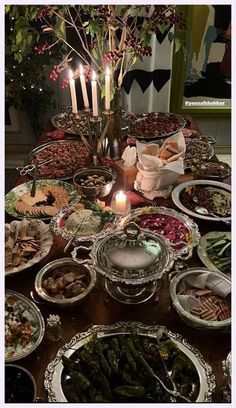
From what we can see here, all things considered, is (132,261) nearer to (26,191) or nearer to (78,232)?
(78,232)

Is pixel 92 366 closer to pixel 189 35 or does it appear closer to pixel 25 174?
pixel 25 174

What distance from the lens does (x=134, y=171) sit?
195cm

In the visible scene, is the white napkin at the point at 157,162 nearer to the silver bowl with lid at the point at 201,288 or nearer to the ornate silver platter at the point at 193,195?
the ornate silver platter at the point at 193,195

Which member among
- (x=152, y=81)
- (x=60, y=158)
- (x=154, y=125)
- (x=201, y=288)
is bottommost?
(x=201, y=288)

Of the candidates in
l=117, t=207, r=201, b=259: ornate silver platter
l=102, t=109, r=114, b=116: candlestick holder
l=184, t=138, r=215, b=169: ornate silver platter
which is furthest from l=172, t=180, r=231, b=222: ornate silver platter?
l=102, t=109, r=114, b=116: candlestick holder

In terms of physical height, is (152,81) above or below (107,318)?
above

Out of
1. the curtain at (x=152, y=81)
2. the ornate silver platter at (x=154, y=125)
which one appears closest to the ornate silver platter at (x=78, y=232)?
the ornate silver platter at (x=154, y=125)

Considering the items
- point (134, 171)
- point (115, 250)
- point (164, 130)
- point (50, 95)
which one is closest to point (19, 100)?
point (50, 95)

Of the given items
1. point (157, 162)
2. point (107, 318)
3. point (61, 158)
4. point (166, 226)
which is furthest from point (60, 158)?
point (107, 318)

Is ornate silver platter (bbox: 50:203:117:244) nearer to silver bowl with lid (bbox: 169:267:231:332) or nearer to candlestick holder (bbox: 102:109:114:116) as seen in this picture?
silver bowl with lid (bbox: 169:267:231:332)

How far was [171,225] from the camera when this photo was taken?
165 centimetres

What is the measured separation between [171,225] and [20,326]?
2.44 feet

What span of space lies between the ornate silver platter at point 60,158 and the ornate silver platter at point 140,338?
1.07 metres

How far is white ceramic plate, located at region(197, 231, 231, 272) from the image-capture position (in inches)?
56.8
